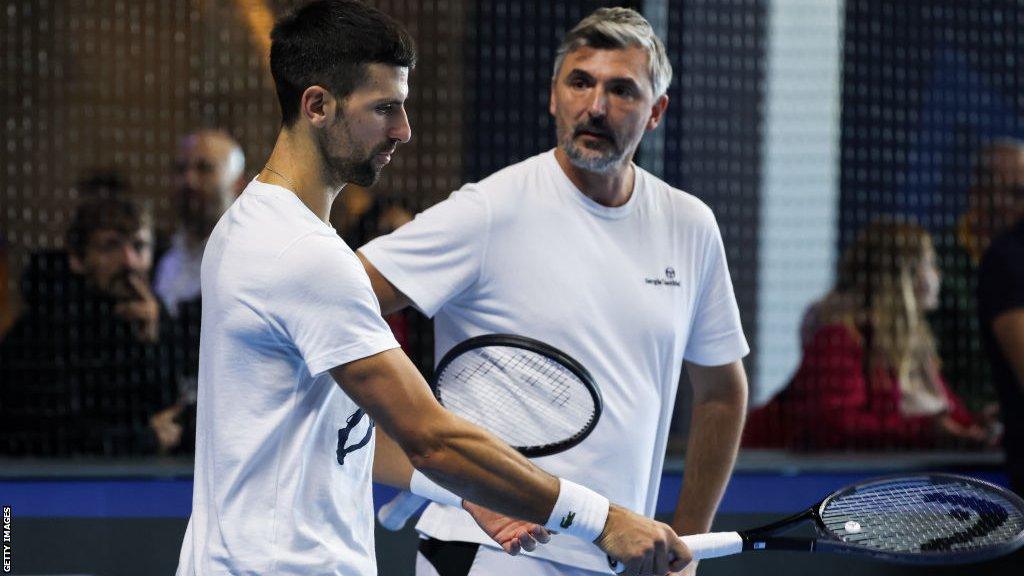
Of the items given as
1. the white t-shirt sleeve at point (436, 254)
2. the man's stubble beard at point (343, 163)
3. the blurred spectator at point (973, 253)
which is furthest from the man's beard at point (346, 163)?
the blurred spectator at point (973, 253)

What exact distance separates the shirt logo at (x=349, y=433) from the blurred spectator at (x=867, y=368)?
2.37 metres

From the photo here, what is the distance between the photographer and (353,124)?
195 centimetres

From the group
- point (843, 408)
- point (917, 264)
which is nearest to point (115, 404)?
point (843, 408)

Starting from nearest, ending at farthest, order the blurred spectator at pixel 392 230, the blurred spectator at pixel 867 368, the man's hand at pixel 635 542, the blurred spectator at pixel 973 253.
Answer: the man's hand at pixel 635 542, the blurred spectator at pixel 392 230, the blurred spectator at pixel 867 368, the blurred spectator at pixel 973 253

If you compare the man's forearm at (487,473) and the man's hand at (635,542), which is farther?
the man's hand at (635,542)

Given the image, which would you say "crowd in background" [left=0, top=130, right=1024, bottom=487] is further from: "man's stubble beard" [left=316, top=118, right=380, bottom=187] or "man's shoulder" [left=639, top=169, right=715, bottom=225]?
"man's stubble beard" [left=316, top=118, right=380, bottom=187]

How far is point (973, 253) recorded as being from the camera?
438 centimetres

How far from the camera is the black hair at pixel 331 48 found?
1.94 metres

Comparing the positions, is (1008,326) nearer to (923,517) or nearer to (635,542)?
(923,517)

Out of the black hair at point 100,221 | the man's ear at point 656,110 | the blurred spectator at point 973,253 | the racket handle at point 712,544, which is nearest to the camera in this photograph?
the racket handle at point 712,544

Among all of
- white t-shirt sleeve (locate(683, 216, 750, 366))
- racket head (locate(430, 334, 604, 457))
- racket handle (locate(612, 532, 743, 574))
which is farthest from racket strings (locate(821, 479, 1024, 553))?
racket head (locate(430, 334, 604, 457))

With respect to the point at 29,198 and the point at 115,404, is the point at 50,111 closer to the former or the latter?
the point at 29,198

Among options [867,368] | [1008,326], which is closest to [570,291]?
[1008,326]

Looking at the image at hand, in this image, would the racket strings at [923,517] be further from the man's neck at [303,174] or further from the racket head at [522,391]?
the man's neck at [303,174]
